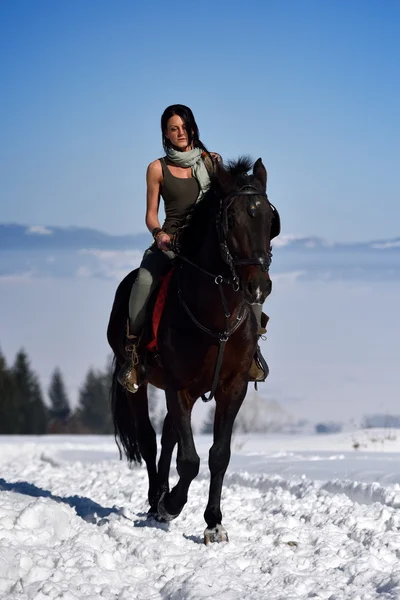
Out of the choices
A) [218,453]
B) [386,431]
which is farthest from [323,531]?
[386,431]

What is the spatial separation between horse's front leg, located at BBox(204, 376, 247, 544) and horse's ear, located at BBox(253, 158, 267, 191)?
1.57 metres

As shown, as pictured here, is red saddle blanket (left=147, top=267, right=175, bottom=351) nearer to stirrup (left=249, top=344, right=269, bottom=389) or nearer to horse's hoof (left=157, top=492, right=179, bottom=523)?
stirrup (left=249, top=344, right=269, bottom=389)

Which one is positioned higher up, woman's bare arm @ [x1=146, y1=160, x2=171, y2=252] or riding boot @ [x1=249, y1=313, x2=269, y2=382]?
woman's bare arm @ [x1=146, y1=160, x2=171, y2=252]

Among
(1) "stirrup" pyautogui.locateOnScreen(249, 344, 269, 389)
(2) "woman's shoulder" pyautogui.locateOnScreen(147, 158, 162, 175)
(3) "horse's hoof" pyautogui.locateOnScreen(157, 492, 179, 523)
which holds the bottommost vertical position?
(3) "horse's hoof" pyautogui.locateOnScreen(157, 492, 179, 523)

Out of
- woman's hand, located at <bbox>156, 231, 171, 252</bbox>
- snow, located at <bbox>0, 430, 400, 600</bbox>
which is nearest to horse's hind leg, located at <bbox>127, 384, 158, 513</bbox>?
snow, located at <bbox>0, 430, 400, 600</bbox>

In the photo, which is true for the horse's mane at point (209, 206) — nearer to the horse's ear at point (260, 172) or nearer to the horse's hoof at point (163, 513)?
the horse's ear at point (260, 172)

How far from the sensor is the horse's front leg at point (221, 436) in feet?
25.4

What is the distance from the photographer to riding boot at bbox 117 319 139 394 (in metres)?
8.83

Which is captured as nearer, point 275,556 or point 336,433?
point 275,556

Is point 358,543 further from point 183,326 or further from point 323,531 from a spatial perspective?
point 183,326

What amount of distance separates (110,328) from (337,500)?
112 inches

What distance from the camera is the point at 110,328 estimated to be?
32.8ft

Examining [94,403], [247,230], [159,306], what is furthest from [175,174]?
[94,403]

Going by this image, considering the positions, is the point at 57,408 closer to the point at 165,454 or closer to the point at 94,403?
the point at 94,403
